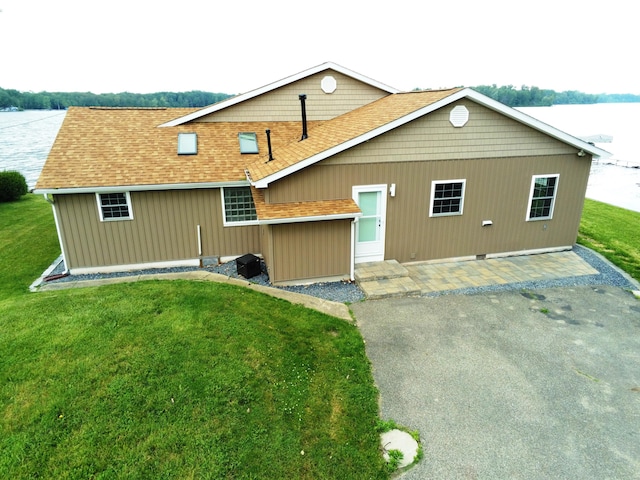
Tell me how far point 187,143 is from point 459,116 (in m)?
8.20

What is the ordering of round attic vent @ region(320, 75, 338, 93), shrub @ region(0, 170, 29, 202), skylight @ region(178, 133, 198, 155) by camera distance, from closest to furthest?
skylight @ region(178, 133, 198, 155)
round attic vent @ region(320, 75, 338, 93)
shrub @ region(0, 170, 29, 202)

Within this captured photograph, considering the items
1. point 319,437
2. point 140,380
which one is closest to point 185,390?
point 140,380

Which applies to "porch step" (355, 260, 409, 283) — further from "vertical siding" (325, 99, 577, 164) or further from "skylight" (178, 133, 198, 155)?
"skylight" (178, 133, 198, 155)

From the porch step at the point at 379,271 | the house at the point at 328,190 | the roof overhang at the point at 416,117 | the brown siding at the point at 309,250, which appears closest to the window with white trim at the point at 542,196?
the house at the point at 328,190

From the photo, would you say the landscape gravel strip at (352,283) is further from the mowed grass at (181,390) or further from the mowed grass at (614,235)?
the mowed grass at (181,390)

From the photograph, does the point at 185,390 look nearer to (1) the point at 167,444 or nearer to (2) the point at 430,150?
(1) the point at 167,444

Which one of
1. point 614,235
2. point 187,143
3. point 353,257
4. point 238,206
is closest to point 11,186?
point 187,143

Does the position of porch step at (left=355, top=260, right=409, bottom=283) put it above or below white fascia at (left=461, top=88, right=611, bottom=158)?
below

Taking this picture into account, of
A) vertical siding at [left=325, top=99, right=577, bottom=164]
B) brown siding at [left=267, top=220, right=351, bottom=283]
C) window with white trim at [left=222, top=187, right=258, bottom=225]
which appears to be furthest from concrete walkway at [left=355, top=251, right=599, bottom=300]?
window with white trim at [left=222, top=187, right=258, bottom=225]

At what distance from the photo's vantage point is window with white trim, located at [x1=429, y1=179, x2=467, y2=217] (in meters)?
11.1

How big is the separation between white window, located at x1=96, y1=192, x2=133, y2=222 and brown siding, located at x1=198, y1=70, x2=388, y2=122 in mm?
4249

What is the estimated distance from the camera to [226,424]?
5.21 meters

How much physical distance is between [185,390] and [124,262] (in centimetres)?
693

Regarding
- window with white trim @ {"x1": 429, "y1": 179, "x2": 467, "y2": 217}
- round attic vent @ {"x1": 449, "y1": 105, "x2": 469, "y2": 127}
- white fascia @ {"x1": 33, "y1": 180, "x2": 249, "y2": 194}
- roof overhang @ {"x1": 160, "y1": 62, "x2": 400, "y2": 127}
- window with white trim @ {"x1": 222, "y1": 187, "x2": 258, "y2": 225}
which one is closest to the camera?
white fascia @ {"x1": 33, "y1": 180, "x2": 249, "y2": 194}
